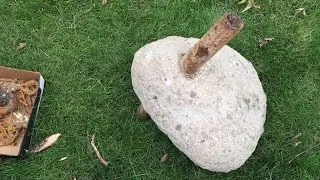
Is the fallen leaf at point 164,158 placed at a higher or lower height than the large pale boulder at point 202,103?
lower

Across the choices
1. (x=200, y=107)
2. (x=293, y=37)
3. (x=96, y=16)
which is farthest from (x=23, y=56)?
(x=293, y=37)

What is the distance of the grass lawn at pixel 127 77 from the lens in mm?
3480

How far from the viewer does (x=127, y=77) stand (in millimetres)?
3680

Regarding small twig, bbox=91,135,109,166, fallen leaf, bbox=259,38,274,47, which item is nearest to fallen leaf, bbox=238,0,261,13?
fallen leaf, bbox=259,38,274,47

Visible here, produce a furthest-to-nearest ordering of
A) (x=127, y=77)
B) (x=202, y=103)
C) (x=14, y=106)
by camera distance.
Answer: (x=127, y=77) → (x=14, y=106) → (x=202, y=103)

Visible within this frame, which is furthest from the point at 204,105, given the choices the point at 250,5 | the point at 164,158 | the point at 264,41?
the point at 250,5

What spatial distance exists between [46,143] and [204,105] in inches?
45.1

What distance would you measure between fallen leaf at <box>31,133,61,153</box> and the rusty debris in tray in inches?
6.1

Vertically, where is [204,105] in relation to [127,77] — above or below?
above

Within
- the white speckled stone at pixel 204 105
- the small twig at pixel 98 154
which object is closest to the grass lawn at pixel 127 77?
the small twig at pixel 98 154

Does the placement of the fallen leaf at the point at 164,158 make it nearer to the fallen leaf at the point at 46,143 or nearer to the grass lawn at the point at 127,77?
the grass lawn at the point at 127,77

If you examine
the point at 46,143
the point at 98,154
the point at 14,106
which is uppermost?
the point at 14,106

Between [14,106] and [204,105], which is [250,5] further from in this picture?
[14,106]

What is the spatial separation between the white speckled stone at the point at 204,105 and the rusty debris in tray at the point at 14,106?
786 millimetres
